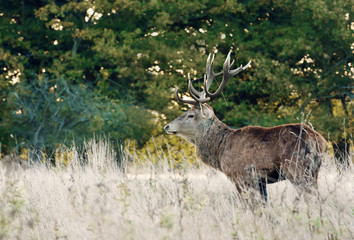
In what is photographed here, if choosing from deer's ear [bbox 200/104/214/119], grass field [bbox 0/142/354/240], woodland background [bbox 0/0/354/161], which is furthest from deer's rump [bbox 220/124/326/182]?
woodland background [bbox 0/0/354/161]

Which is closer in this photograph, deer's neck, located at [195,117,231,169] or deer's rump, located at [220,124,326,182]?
deer's rump, located at [220,124,326,182]

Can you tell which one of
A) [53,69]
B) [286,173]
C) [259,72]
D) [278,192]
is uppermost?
[53,69]

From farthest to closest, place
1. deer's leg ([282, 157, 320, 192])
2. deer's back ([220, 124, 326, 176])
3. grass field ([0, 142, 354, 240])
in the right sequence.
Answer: deer's back ([220, 124, 326, 176]), deer's leg ([282, 157, 320, 192]), grass field ([0, 142, 354, 240])

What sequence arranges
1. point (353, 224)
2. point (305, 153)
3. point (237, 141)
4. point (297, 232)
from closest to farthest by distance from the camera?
1. point (297, 232)
2. point (353, 224)
3. point (305, 153)
4. point (237, 141)

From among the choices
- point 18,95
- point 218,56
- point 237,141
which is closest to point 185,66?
A: point 218,56

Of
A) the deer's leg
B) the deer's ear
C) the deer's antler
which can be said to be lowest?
the deer's leg

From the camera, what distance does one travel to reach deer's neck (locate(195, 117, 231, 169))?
6.93m

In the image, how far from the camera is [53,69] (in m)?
16.5

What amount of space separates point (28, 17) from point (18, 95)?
4306mm

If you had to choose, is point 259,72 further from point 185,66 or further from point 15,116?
point 15,116

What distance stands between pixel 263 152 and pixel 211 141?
1342mm

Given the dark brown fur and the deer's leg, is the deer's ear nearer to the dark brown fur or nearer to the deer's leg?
the dark brown fur

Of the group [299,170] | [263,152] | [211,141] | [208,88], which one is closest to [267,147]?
[263,152]

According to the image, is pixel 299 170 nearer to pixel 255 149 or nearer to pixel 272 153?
pixel 272 153
